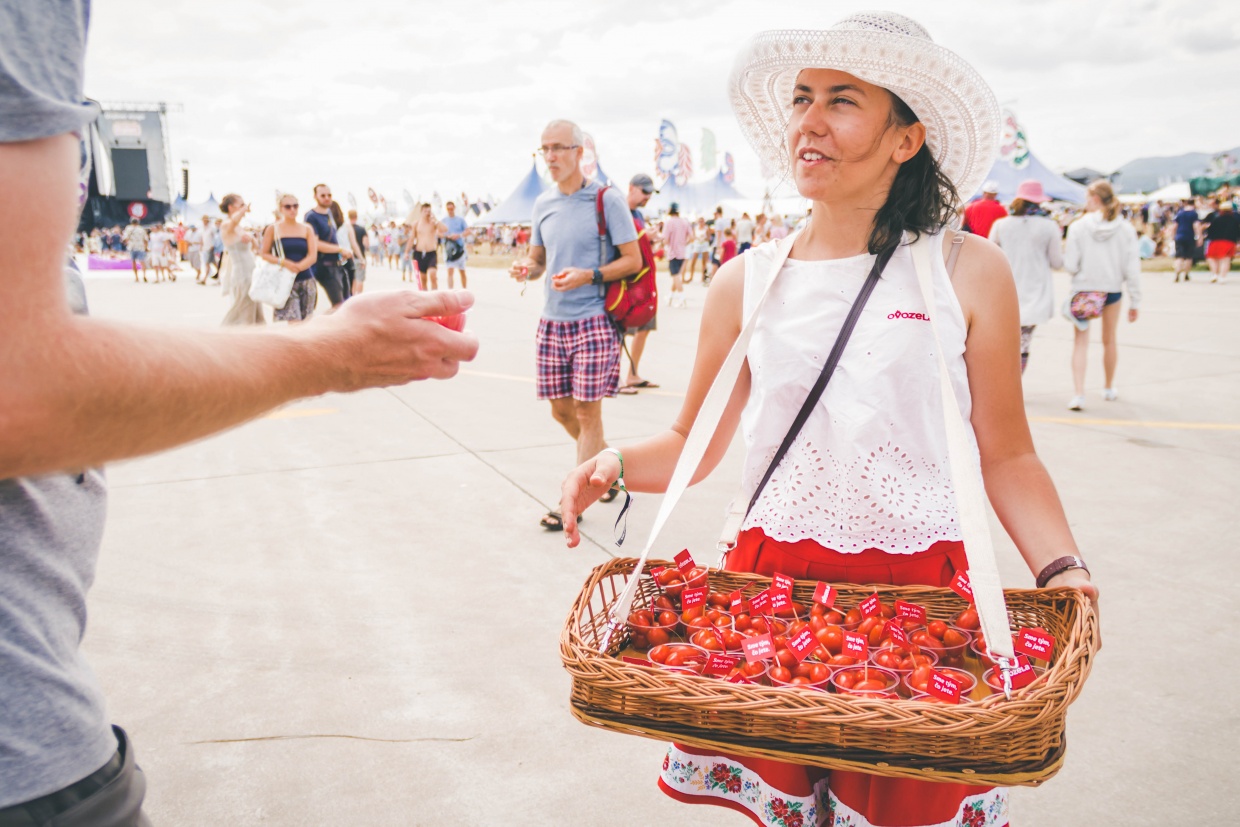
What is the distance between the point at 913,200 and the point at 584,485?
932mm

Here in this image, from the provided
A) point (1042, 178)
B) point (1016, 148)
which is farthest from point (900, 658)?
point (1042, 178)

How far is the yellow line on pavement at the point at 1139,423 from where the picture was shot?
21.1 feet

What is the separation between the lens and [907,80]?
1.78 m

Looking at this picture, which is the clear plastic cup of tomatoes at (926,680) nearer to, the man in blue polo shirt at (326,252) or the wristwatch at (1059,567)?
the wristwatch at (1059,567)

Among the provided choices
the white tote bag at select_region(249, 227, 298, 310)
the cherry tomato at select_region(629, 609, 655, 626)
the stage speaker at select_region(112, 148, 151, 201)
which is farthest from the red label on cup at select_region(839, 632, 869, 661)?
the stage speaker at select_region(112, 148, 151, 201)

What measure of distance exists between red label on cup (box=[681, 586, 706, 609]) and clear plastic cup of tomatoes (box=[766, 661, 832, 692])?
0.25m

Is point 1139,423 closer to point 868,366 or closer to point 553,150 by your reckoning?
point 553,150

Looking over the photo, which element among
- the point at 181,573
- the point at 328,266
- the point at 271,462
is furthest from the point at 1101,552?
the point at 328,266

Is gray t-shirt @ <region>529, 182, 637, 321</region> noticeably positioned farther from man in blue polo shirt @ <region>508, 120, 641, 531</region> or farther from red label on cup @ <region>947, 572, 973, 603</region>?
red label on cup @ <region>947, 572, 973, 603</region>

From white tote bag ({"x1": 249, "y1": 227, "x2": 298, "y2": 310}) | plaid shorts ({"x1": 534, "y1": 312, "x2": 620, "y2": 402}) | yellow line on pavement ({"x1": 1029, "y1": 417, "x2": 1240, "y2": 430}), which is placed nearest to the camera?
plaid shorts ({"x1": 534, "y1": 312, "x2": 620, "y2": 402})

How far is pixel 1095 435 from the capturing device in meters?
6.26

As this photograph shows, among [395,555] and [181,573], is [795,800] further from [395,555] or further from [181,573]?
[181,573]

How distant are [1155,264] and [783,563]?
27082 millimetres

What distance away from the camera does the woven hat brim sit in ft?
5.72
